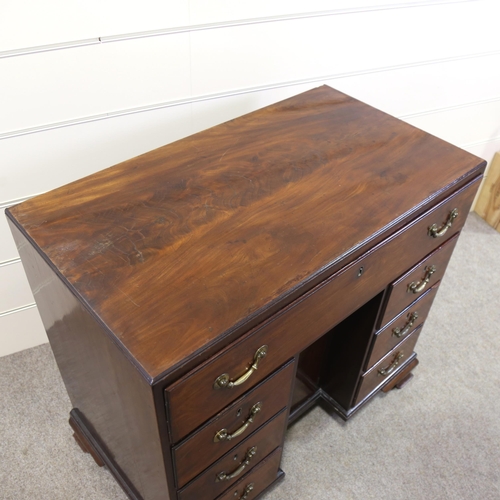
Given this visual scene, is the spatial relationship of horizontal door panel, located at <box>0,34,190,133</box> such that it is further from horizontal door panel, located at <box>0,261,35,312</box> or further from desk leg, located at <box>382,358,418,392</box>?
desk leg, located at <box>382,358,418,392</box>

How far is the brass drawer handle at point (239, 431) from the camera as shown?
3.12 feet

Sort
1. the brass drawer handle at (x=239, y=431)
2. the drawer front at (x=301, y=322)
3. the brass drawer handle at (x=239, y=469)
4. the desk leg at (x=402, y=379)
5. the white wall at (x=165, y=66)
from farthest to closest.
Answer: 1. the desk leg at (x=402, y=379)
2. the white wall at (x=165, y=66)
3. the brass drawer handle at (x=239, y=469)
4. the brass drawer handle at (x=239, y=431)
5. the drawer front at (x=301, y=322)

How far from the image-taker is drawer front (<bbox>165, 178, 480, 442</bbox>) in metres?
0.81

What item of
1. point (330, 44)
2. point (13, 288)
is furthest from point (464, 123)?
point (13, 288)

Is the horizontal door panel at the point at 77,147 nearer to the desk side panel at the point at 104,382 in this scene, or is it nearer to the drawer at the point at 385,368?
the desk side panel at the point at 104,382

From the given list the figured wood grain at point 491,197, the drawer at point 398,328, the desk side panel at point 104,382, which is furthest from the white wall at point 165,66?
the drawer at point 398,328

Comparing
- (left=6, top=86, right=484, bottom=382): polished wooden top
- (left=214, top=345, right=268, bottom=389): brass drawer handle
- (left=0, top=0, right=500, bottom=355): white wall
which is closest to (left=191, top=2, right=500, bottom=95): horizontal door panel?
(left=0, top=0, right=500, bottom=355): white wall

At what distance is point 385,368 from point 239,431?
63cm

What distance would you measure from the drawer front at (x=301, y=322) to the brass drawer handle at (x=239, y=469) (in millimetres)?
241

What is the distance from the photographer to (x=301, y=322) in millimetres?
943

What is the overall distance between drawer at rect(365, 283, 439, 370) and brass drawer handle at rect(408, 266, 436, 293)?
0.27ft

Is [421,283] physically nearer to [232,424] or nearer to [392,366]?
[392,366]

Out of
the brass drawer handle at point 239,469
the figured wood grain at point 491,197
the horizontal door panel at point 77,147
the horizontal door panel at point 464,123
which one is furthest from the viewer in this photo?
the figured wood grain at point 491,197

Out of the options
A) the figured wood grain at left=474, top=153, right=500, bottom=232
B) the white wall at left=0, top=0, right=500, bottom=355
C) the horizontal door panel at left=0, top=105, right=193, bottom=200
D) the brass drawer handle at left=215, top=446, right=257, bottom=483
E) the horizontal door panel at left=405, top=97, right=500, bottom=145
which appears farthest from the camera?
the figured wood grain at left=474, top=153, right=500, bottom=232
